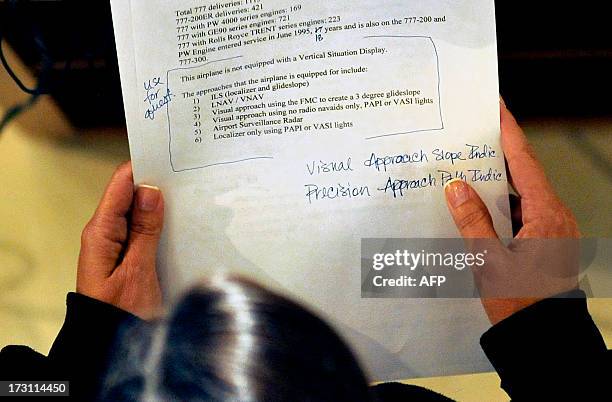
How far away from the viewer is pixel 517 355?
19.9 inches

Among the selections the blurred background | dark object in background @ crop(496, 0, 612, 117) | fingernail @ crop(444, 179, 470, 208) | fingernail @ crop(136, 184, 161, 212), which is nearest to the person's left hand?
fingernail @ crop(136, 184, 161, 212)

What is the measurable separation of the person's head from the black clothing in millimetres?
19

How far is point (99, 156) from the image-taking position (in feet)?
2.30

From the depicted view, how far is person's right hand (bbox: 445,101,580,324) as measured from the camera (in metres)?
0.51

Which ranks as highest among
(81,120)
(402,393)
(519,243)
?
(81,120)

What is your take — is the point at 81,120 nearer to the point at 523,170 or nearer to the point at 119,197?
the point at 119,197

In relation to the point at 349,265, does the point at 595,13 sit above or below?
above

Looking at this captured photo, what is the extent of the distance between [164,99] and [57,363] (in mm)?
220

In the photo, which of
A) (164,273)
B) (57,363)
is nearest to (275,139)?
(164,273)

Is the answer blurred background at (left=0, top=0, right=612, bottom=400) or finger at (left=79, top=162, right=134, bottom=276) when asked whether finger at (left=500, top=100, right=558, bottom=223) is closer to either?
blurred background at (left=0, top=0, right=612, bottom=400)

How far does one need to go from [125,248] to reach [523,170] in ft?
1.04

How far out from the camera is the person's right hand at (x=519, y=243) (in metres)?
0.51

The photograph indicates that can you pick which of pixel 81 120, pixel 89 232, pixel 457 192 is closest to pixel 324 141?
pixel 457 192

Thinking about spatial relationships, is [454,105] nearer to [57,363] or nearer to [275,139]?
[275,139]
